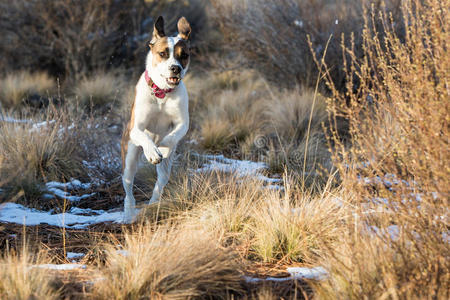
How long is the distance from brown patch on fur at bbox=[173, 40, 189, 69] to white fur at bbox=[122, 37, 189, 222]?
0.12 ft

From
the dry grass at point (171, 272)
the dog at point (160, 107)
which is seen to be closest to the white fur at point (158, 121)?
the dog at point (160, 107)

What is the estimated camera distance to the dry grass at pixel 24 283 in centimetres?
232

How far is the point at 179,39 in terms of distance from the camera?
4.38m

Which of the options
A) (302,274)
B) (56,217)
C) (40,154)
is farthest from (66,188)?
(302,274)

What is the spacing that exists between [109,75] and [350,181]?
7.93 m

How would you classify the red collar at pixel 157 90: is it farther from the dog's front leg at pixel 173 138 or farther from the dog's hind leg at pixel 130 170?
the dog's hind leg at pixel 130 170

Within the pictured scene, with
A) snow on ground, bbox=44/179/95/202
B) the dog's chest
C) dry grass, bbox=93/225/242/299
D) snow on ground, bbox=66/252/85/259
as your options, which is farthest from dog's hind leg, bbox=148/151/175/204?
dry grass, bbox=93/225/242/299

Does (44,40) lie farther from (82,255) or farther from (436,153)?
(436,153)

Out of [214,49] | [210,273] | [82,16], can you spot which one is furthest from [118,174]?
[214,49]

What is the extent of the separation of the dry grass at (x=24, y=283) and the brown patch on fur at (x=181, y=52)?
90.3 inches

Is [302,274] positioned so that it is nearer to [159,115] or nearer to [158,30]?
[159,115]

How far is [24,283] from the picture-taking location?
2.36 metres

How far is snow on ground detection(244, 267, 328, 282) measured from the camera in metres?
2.79

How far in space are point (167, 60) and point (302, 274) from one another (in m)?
2.14
